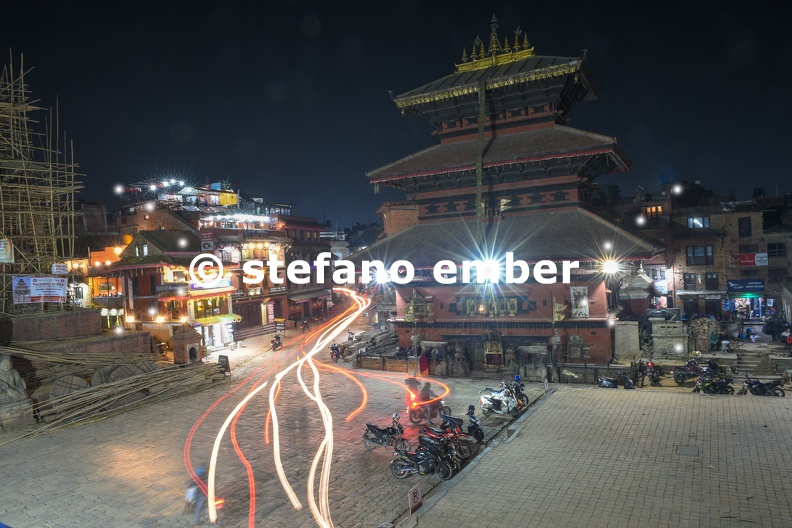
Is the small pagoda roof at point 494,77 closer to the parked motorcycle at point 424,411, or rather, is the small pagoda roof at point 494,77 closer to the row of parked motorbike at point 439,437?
the row of parked motorbike at point 439,437

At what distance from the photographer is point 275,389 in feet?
88.2

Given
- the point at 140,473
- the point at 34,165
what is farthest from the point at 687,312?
the point at 34,165

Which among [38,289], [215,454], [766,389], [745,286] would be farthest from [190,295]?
[745,286]

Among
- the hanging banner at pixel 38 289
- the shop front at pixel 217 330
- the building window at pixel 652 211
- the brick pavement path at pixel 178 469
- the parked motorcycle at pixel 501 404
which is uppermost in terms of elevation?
the building window at pixel 652 211

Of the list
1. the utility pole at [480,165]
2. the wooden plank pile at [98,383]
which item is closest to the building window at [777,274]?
the utility pole at [480,165]

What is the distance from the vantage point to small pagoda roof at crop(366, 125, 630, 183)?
83.6ft

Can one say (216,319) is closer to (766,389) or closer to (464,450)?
(464,450)

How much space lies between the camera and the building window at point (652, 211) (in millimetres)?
48659

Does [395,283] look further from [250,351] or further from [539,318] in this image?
[250,351]

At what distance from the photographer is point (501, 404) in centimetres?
1969

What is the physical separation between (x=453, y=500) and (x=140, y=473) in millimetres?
9731

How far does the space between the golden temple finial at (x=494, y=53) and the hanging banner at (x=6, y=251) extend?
28.5m

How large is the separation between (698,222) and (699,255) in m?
3.09

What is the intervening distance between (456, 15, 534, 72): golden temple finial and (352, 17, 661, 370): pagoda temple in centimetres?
7
